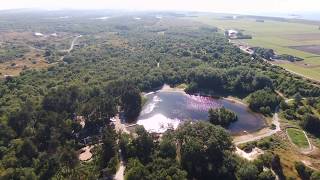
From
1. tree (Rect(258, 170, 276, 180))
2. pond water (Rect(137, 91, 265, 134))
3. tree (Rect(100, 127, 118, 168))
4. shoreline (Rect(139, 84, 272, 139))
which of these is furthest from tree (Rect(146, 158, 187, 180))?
shoreline (Rect(139, 84, 272, 139))

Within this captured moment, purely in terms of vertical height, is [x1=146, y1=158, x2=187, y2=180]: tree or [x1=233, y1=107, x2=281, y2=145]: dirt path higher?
[x1=146, y1=158, x2=187, y2=180]: tree

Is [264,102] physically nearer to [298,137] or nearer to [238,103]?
[238,103]

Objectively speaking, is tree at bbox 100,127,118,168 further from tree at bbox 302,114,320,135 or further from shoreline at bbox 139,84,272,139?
tree at bbox 302,114,320,135

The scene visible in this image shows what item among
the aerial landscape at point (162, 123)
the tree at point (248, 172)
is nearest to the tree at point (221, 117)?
the aerial landscape at point (162, 123)

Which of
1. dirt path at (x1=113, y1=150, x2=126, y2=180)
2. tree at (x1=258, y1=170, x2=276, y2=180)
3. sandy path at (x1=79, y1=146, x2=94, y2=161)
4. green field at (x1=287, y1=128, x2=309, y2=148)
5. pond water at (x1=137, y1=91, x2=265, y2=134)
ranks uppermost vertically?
tree at (x1=258, y1=170, x2=276, y2=180)

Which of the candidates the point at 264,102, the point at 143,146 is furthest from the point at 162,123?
the point at 264,102

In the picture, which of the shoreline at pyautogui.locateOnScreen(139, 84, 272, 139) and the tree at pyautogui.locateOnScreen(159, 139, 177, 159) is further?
the shoreline at pyautogui.locateOnScreen(139, 84, 272, 139)

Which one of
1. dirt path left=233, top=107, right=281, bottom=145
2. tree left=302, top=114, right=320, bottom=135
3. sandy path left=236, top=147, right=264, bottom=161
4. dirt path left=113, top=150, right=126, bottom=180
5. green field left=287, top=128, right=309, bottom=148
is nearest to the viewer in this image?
dirt path left=113, top=150, right=126, bottom=180
